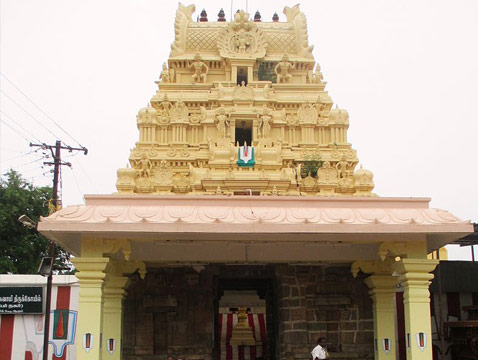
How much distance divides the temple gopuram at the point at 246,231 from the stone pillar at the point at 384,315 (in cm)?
3

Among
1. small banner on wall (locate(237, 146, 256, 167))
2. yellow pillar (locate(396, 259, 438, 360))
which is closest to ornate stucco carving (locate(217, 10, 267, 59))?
small banner on wall (locate(237, 146, 256, 167))

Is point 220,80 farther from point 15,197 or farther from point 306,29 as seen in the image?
point 15,197

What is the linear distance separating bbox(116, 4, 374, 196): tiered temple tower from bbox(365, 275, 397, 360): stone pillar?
359 inches

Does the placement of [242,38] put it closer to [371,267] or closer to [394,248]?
[371,267]

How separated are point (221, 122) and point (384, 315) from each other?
40.5 feet

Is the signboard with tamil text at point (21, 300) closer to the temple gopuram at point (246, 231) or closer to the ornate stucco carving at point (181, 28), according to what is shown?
the temple gopuram at point (246, 231)

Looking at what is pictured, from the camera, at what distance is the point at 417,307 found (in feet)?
34.4

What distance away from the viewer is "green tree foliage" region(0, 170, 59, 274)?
104 ft

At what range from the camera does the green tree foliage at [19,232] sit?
31797 mm

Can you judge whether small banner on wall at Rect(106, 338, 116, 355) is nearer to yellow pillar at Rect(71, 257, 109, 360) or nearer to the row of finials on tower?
yellow pillar at Rect(71, 257, 109, 360)

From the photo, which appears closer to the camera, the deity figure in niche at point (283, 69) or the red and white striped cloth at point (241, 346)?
the red and white striped cloth at point (241, 346)

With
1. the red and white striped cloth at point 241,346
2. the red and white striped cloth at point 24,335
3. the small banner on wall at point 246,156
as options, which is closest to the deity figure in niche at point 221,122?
the small banner on wall at point 246,156

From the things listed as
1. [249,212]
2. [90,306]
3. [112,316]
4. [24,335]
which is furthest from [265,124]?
[90,306]

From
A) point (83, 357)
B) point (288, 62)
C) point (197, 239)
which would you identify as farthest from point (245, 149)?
point (83, 357)
